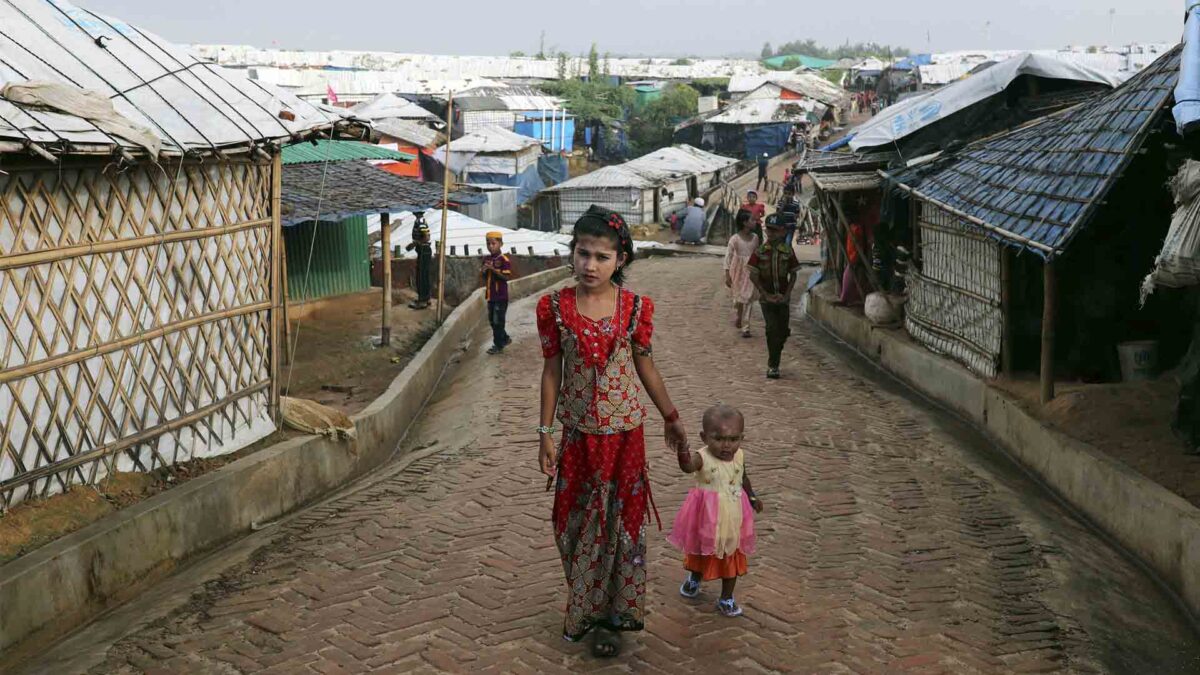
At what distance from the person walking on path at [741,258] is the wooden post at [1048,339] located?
4.94 metres

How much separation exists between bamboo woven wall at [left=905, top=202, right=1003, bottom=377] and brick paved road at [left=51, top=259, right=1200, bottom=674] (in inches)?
46.9

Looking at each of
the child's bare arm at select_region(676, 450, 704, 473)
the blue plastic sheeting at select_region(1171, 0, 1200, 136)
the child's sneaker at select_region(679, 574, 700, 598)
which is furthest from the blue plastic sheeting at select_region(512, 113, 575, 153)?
the child's bare arm at select_region(676, 450, 704, 473)

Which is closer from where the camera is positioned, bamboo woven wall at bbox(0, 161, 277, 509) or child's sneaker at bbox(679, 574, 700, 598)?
child's sneaker at bbox(679, 574, 700, 598)

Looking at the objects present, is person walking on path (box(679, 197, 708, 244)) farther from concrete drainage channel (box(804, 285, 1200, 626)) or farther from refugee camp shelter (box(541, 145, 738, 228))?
concrete drainage channel (box(804, 285, 1200, 626))

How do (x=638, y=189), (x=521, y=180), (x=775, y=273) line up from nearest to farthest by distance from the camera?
(x=775, y=273) → (x=638, y=189) → (x=521, y=180)

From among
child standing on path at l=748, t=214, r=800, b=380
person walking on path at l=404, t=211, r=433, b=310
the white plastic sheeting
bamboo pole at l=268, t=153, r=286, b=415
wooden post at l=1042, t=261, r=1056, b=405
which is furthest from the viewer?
person walking on path at l=404, t=211, r=433, b=310

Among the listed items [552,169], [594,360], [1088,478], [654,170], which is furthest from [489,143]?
[594,360]

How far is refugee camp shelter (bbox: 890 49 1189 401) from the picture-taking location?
8719 mm

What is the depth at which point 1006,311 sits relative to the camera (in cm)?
1060

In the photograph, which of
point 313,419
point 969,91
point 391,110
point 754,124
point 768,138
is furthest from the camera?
point 768,138

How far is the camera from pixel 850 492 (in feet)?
27.8

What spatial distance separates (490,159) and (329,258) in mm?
22418

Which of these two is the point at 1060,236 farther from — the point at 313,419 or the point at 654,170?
the point at 654,170

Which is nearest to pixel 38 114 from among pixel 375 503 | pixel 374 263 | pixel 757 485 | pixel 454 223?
pixel 375 503
